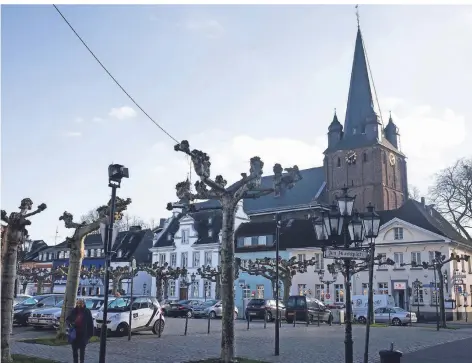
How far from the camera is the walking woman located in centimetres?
1259

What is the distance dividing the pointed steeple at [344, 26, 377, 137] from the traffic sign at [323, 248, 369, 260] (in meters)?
62.8

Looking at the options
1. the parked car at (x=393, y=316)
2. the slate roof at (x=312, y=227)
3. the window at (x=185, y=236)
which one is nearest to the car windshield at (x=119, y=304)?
the parked car at (x=393, y=316)

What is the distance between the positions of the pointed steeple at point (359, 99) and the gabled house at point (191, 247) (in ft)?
66.9

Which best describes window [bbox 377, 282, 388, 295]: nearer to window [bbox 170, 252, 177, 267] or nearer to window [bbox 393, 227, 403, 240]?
window [bbox 393, 227, 403, 240]

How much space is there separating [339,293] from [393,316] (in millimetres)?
16870

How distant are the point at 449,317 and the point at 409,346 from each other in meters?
30.2

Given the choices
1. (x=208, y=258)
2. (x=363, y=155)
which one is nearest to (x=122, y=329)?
(x=208, y=258)

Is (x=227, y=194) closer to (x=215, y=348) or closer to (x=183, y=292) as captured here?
(x=215, y=348)

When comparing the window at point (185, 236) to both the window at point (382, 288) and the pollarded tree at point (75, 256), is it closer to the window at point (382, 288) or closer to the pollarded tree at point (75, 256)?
the window at point (382, 288)

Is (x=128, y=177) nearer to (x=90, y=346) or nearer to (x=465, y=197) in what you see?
(x=90, y=346)

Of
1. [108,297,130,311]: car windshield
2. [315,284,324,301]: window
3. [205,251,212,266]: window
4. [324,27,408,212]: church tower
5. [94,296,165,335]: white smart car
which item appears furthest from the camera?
[324,27,408,212]: church tower

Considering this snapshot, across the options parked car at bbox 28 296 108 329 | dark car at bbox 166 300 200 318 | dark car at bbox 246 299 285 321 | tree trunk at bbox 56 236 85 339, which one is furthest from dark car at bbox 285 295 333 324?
tree trunk at bbox 56 236 85 339

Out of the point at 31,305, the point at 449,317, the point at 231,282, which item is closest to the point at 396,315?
the point at 449,317

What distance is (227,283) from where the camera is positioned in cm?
1403
